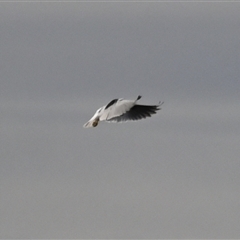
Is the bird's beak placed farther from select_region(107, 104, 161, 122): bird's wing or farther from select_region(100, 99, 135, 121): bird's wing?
select_region(107, 104, 161, 122): bird's wing

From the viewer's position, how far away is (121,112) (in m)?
23.5

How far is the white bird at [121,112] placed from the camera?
2245 cm

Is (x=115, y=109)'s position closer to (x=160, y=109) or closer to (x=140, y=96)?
(x=140, y=96)

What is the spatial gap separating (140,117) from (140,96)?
329cm

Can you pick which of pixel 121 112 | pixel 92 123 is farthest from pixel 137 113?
pixel 92 123

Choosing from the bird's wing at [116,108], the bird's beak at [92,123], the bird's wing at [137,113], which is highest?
the bird's wing at [137,113]

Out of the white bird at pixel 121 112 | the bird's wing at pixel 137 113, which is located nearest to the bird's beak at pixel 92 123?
the white bird at pixel 121 112

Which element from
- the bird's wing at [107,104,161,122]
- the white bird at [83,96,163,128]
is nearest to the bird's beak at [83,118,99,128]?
the white bird at [83,96,163,128]

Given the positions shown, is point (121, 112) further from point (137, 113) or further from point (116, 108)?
point (137, 113)

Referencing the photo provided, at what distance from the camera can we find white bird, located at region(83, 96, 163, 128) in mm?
22453

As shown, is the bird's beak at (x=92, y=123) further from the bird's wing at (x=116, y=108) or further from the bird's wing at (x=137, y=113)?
the bird's wing at (x=137, y=113)

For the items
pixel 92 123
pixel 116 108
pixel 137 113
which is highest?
pixel 137 113

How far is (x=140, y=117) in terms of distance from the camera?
25297mm

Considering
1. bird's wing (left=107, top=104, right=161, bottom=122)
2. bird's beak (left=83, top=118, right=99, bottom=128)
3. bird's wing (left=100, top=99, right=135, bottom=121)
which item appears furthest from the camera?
bird's wing (left=107, top=104, right=161, bottom=122)
